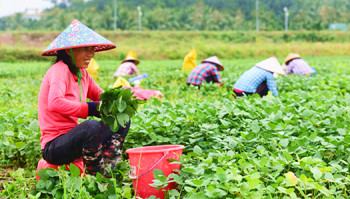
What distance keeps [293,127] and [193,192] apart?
5.05 ft

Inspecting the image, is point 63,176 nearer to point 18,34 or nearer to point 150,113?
point 150,113

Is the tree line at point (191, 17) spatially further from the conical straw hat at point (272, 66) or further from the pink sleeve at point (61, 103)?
the pink sleeve at point (61, 103)

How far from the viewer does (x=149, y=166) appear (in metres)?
2.66

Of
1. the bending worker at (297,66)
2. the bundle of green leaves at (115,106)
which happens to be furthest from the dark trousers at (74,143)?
the bending worker at (297,66)

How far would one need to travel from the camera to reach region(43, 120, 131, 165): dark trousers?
277 centimetres

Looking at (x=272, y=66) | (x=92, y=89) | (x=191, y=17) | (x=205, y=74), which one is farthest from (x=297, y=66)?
(x=191, y=17)

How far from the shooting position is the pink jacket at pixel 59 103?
8.98 ft

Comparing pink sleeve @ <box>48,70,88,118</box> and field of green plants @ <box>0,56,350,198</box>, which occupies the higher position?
pink sleeve @ <box>48,70,88,118</box>

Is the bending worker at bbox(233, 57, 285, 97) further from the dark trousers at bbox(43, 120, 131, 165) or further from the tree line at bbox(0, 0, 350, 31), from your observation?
the tree line at bbox(0, 0, 350, 31)

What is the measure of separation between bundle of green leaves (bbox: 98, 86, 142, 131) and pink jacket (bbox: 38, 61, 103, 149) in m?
0.17

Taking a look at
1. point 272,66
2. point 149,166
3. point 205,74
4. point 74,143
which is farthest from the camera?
point 205,74

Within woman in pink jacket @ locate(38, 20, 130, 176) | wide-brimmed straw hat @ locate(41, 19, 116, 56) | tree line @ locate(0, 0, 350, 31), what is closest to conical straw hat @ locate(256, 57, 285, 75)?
woman in pink jacket @ locate(38, 20, 130, 176)

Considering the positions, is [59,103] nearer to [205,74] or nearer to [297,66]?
[205,74]

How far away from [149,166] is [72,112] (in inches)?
26.7
